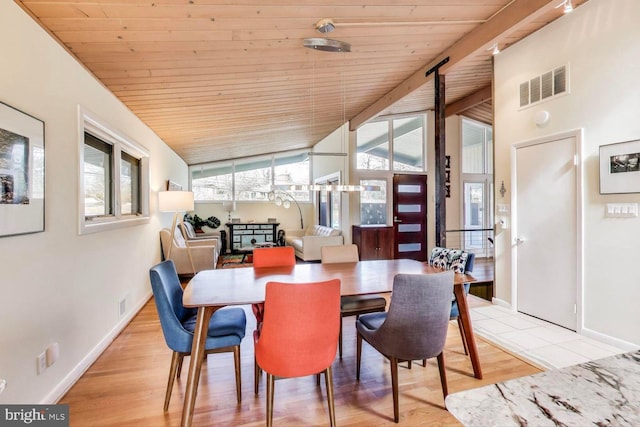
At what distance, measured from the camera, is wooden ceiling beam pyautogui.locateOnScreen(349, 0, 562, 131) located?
8.35 ft

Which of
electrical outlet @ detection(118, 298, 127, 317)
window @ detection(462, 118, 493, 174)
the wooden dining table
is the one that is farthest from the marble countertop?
window @ detection(462, 118, 493, 174)

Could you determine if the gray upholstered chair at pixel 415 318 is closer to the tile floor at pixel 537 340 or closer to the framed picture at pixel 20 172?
the tile floor at pixel 537 340

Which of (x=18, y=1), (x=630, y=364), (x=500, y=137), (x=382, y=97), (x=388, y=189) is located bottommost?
(x=630, y=364)

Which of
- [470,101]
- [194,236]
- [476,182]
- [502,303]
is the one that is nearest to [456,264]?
[502,303]

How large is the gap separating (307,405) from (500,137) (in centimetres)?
Result: 362

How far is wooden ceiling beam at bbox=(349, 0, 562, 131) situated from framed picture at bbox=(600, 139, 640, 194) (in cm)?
131

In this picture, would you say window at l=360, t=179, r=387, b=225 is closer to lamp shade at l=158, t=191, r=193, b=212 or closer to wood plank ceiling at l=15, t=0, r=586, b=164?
wood plank ceiling at l=15, t=0, r=586, b=164

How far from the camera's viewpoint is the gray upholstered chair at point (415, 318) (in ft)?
5.57

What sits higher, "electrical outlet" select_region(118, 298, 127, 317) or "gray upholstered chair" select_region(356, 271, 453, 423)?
"gray upholstered chair" select_region(356, 271, 453, 423)

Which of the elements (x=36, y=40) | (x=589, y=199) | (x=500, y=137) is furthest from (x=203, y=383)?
(x=500, y=137)

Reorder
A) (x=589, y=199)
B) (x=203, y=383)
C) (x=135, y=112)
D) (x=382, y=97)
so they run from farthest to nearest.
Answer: (x=382, y=97) → (x=135, y=112) → (x=589, y=199) → (x=203, y=383)

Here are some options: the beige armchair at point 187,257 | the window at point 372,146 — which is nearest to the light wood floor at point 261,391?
the beige armchair at point 187,257

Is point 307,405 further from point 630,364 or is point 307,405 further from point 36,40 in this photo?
point 36,40

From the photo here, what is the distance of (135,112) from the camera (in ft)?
11.5
